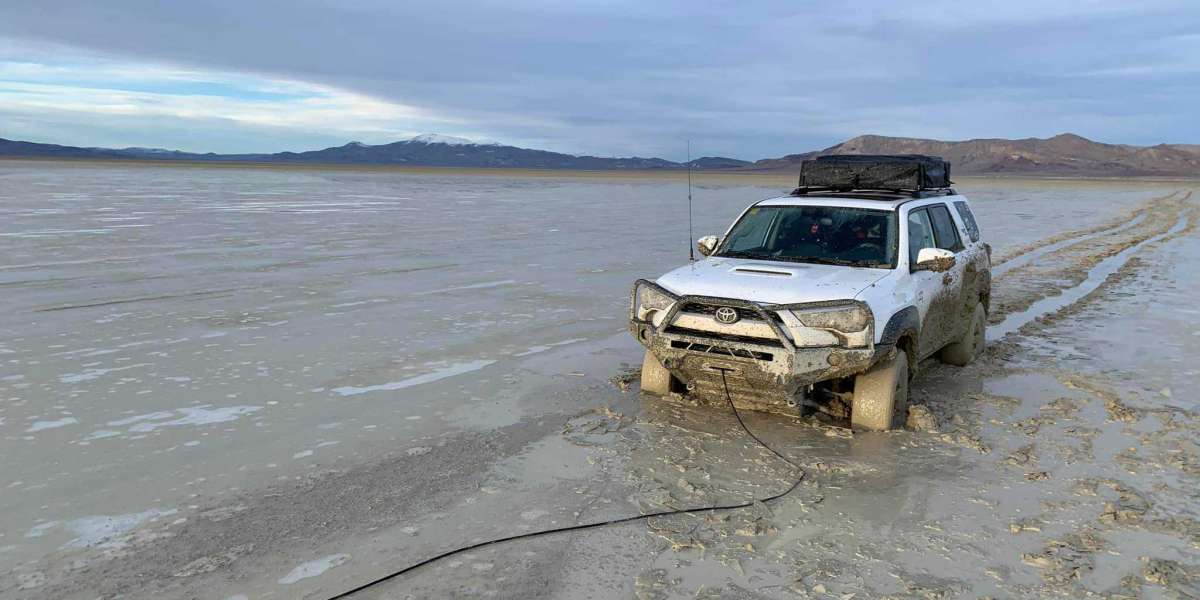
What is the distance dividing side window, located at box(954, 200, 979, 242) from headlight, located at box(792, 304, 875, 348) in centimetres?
351

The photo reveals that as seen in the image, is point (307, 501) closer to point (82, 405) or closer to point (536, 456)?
point (536, 456)

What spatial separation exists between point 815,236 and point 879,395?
5.62ft

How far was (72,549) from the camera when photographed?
14.5 ft

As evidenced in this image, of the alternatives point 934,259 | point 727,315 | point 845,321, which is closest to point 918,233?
point 934,259

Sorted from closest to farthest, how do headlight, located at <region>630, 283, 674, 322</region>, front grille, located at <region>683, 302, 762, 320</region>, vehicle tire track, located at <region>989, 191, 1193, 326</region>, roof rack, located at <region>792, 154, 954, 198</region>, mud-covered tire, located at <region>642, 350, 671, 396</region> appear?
front grille, located at <region>683, 302, 762, 320</region> → headlight, located at <region>630, 283, 674, 322</region> → mud-covered tire, located at <region>642, 350, 671, 396</region> → roof rack, located at <region>792, 154, 954, 198</region> → vehicle tire track, located at <region>989, 191, 1193, 326</region>

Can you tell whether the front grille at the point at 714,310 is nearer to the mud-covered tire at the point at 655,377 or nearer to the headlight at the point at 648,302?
the headlight at the point at 648,302

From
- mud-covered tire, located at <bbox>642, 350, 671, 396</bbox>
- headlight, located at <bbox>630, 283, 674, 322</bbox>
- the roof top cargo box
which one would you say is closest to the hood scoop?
headlight, located at <bbox>630, 283, 674, 322</bbox>

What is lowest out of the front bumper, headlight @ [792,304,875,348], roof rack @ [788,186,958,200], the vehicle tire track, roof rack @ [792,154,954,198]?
the vehicle tire track

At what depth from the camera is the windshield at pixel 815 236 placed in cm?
727

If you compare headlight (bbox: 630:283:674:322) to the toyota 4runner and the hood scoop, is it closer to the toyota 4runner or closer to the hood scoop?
the toyota 4runner

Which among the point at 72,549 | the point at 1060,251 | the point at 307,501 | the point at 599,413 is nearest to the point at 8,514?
the point at 72,549

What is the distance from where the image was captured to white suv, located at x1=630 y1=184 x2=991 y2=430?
19.9 feet

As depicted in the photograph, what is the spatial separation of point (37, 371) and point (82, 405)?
1.29 metres

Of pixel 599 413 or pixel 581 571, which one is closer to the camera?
pixel 581 571
